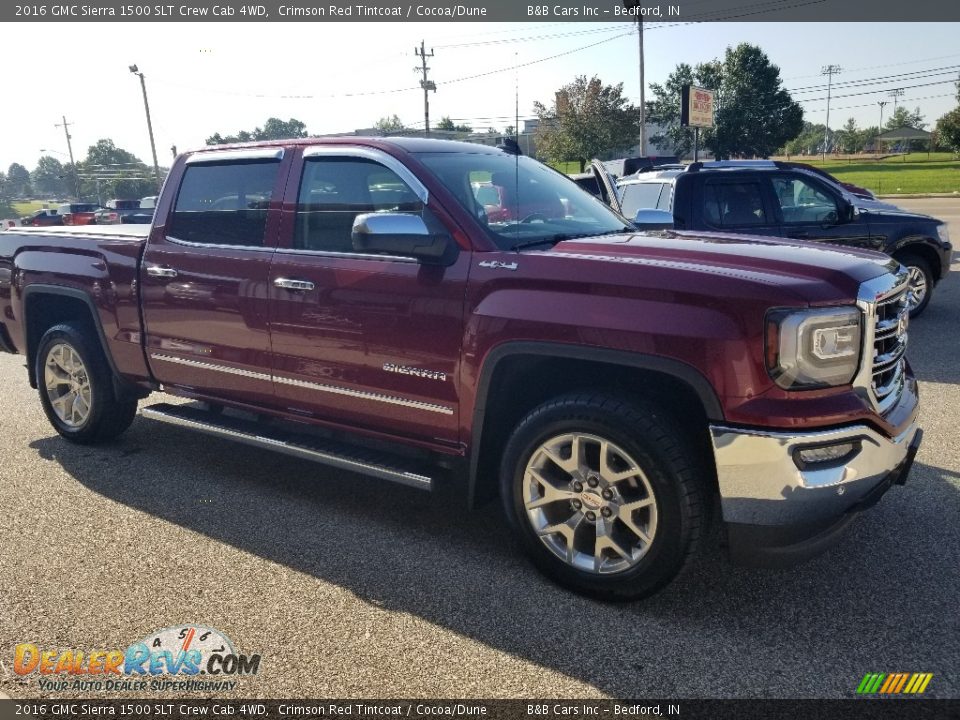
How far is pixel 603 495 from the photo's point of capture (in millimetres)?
3293

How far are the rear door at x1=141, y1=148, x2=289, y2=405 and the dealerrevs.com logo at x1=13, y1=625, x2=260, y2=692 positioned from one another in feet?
5.23

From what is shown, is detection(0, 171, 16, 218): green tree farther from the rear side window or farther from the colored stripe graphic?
the colored stripe graphic

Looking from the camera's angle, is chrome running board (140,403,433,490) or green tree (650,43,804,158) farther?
green tree (650,43,804,158)

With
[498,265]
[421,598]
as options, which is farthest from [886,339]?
[421,598]

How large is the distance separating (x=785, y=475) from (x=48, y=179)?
146865 mm

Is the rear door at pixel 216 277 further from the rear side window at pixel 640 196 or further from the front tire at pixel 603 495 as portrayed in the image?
the rear side window at pixel 640 196

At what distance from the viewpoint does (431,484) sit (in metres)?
3.65

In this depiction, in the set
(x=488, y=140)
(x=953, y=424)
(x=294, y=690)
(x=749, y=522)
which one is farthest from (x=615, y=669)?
(x=953, y=424)

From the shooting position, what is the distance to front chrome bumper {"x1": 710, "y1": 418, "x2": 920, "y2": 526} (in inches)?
114

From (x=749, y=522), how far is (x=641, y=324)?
0.85m

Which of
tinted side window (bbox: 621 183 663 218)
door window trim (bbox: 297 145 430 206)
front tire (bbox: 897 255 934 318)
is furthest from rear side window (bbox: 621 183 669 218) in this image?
door window trim (bbox: 297 145 430 206)

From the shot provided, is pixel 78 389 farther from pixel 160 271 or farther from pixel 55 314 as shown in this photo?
pixel 160 271

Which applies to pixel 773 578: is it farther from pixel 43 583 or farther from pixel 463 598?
pixel 43 583

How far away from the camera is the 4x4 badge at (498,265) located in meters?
3.46
